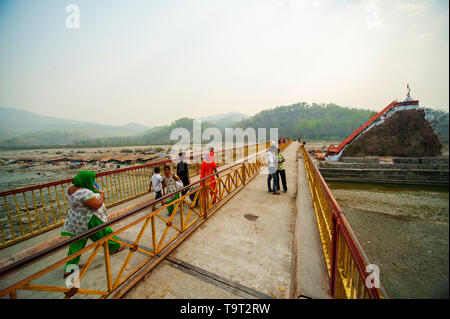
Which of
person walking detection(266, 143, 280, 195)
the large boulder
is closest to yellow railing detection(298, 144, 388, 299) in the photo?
the large boulder

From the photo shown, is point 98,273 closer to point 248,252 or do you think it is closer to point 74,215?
point 74,215

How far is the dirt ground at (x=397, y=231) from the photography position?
5.00m

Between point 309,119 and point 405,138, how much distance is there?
120 m

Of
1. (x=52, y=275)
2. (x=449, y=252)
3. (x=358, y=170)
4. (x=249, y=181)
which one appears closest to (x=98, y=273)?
(x=52, y=275)

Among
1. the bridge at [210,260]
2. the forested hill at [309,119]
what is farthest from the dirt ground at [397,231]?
the forested hill at [309,119]

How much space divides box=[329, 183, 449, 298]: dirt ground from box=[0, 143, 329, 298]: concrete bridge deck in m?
1.66

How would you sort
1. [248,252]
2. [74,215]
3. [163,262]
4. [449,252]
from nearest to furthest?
[449,252] < [74,215] < [163,262] < [248,252]

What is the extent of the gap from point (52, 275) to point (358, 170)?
15725 mm

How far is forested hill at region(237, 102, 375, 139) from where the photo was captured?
8462cm

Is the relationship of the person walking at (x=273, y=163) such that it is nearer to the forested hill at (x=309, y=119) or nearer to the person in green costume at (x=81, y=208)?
the person in green costume at (x=81, y=208)

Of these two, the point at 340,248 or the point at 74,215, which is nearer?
the point at 340,248

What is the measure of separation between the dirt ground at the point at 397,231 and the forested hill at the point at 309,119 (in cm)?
7754

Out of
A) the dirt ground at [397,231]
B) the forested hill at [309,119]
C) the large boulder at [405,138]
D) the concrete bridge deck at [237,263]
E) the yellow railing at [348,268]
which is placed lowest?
the dirt ground at [397,231]
